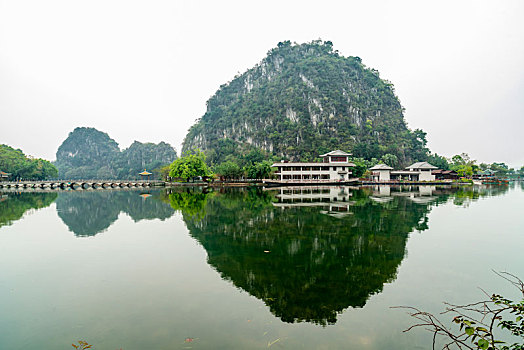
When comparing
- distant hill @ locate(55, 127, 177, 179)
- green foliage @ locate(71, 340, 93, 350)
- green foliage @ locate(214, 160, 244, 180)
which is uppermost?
distant hill @ locate(55, 127, 177, 179)

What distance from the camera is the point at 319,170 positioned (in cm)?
5722

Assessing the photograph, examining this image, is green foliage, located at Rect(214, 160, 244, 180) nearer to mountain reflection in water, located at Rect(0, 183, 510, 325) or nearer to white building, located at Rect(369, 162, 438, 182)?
white building, located at Rect(369, 162, 438, 182)

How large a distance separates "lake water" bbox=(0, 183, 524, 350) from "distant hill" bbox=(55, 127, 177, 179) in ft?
381

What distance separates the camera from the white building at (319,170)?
184 ft

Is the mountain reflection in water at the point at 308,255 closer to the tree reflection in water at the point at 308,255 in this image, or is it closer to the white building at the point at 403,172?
the tree reflection in water at the point at 308,255

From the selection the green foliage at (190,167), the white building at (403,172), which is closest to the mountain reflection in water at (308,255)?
the green foliage at (190,167)

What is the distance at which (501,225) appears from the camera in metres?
14.5

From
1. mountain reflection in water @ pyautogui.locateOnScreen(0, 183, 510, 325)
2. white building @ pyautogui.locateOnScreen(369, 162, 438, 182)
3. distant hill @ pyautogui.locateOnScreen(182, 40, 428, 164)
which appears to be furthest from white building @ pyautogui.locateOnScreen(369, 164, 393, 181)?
mountain reflection in water @ pyautogui.locateOnScreen(0, 183, 510, 325)

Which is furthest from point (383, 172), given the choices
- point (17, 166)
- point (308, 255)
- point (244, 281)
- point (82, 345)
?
point (17, 166)

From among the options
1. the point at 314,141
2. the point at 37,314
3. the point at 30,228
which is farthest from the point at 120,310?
the point at 314,141

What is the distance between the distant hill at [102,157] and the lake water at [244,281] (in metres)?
116

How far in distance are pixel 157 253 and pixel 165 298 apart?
4134mm

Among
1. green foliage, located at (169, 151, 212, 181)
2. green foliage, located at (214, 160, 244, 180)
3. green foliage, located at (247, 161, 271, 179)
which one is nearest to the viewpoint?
green foliage, located at (169, 151, 212, 181)

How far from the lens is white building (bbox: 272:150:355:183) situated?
184 feet
